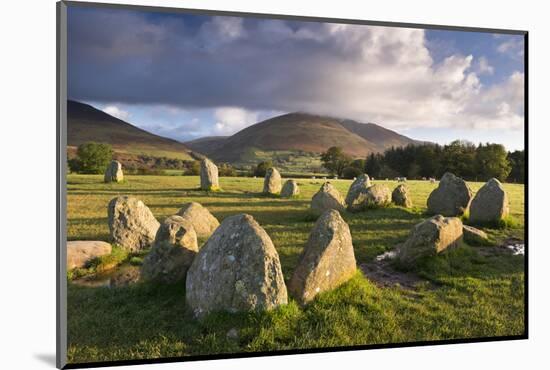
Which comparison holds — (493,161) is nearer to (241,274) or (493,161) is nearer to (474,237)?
(474,237)

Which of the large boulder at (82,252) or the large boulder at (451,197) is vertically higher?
the large boulder at (451,197)

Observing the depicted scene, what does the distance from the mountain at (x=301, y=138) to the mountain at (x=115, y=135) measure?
57 cm

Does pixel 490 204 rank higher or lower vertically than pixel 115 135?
lower

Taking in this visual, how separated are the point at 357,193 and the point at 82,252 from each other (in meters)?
8.69

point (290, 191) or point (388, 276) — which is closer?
point (388, 276)

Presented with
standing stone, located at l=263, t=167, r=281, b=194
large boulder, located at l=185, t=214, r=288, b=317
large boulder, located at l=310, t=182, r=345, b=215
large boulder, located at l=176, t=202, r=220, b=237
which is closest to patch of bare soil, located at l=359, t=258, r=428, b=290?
Answer: large boulder, located at l=185, t=214, r=288, b=317

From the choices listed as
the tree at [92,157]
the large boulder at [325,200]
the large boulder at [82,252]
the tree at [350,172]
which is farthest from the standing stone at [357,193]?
the large boulder at [82,252]

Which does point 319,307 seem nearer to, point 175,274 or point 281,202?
point 175,274

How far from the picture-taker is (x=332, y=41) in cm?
908

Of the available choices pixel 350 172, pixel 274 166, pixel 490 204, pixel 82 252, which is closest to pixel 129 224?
pixel 82 252

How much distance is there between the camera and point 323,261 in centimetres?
735

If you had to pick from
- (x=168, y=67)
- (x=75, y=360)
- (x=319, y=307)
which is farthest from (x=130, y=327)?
(x=168, y=67)

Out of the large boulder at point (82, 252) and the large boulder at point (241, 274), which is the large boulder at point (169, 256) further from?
the large boulder at point (82, 252)

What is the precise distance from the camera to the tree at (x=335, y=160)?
10664 millimetres
